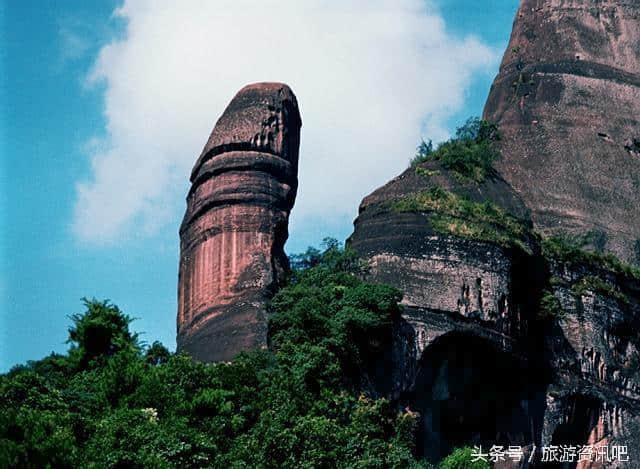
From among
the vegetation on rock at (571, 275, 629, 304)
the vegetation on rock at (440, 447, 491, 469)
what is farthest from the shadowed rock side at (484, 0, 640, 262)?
the vegetation on rock at (440, 447, 491, 469)

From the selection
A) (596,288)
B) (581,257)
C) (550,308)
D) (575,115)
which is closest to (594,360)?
(550,308)

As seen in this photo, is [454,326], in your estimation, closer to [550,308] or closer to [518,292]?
[518,292]

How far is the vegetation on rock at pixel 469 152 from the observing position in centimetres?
3831

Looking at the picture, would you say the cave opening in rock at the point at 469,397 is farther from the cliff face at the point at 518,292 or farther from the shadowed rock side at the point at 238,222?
the shadowed rock side at the point at 238,222

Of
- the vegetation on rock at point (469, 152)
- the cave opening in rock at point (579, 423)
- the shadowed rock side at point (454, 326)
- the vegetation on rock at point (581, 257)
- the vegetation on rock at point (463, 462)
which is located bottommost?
the vegetation on rock at point (463, 462)

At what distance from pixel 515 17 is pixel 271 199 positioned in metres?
11.4

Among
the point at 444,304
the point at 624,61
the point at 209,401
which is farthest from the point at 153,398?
the point at 624,61

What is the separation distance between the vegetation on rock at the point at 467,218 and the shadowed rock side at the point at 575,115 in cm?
301

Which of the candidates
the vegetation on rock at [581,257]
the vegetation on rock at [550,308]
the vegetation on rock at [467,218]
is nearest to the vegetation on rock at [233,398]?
the vegetation on rock at [467,218]

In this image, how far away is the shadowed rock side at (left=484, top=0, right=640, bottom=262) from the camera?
131 ft

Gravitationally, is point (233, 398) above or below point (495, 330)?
below

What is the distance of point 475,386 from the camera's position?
112 ft

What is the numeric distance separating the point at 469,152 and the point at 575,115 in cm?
392

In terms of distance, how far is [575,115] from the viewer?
4175 cm
